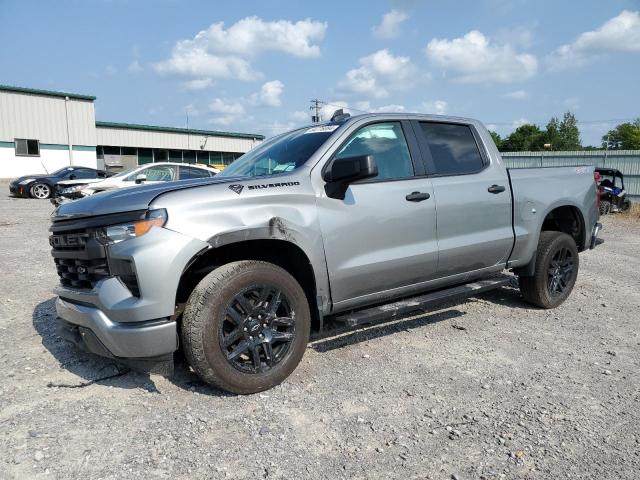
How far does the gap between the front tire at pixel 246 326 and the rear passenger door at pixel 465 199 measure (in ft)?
4.99

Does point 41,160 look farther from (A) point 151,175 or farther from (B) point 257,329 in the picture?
(B) point 257,329

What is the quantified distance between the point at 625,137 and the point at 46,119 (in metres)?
100

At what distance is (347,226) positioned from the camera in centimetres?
371

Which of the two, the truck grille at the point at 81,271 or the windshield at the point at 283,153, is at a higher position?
the windshield at the point at 283,153

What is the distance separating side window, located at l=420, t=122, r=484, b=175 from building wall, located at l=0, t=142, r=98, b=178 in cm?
3234

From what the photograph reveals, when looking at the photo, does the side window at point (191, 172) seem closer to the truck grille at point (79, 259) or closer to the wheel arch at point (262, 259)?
the truck grille at point (79, 259)

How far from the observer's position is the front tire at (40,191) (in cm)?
1900

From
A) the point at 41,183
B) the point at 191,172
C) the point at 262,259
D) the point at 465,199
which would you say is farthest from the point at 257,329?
the point at 41,183

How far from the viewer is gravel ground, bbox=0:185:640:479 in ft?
8.65

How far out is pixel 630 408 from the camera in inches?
128

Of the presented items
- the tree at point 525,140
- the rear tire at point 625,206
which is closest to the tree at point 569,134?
the tree at point 525,140

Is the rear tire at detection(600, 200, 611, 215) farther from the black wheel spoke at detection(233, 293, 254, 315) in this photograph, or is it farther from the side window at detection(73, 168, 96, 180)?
the side window at detection(73, 168, 96, 180)

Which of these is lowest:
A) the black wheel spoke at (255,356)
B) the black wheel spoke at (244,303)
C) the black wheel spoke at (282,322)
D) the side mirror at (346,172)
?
the black wheel spoke at (255,356)

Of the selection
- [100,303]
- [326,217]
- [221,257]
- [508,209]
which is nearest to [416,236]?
[326,217]
